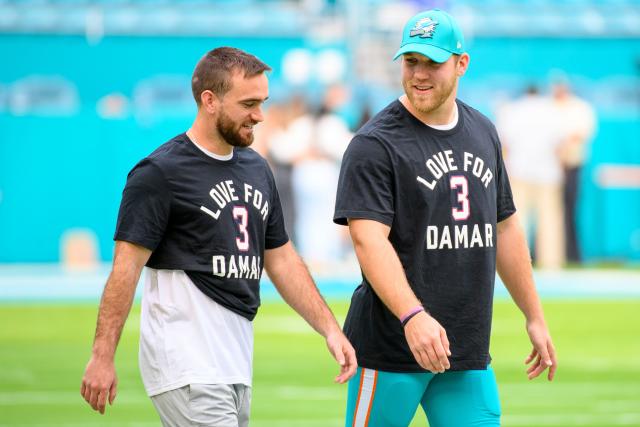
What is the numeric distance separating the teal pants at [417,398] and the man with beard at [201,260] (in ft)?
0.59

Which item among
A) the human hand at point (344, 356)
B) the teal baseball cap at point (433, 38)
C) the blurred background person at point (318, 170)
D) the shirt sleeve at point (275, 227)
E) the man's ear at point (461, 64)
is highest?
the blurred background person at point (318, 170)

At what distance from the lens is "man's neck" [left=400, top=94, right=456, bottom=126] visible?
5.34 meters

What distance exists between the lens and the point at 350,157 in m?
5.25

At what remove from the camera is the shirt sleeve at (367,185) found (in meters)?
5.17

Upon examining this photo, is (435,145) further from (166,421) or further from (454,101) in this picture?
(166,421)

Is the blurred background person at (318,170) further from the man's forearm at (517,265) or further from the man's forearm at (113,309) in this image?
the man's forearm at (113,309)

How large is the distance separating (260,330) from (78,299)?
4.19 metres

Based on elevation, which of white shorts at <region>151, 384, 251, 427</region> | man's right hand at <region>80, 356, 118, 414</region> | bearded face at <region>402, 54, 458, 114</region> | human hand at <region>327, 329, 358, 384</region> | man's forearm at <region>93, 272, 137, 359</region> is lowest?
white shorts at <region>151, 384, 251, 427</region>

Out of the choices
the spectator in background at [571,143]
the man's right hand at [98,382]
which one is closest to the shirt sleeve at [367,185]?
the man's right hand at [98,382]

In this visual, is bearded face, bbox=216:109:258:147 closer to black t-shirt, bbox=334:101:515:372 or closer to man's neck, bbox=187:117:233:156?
man's neck, bbox=187:117:233:156

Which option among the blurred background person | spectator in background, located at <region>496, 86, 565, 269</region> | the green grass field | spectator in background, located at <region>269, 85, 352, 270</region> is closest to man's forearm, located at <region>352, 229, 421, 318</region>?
the green grass field

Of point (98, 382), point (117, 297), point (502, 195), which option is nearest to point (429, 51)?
point (502, 195)

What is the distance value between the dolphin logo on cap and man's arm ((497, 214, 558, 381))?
36.3 inches

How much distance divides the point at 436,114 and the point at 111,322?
1.46 m
